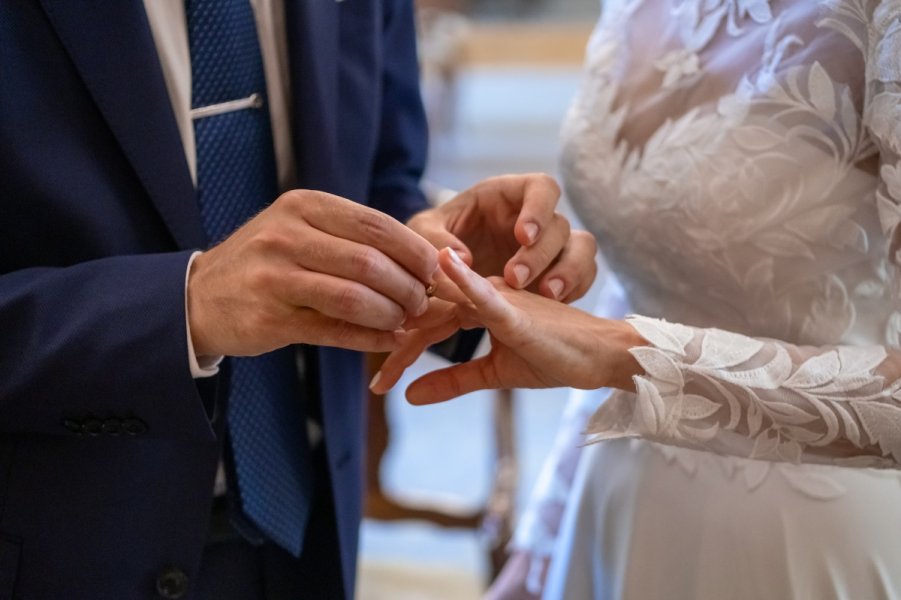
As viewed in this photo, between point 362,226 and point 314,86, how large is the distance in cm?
38

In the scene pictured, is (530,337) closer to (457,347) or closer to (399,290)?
(399,290)

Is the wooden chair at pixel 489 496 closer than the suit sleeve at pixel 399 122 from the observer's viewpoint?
No

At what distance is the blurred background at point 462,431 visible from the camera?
2.08m

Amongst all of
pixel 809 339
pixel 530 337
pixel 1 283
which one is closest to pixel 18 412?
pixel 1 283

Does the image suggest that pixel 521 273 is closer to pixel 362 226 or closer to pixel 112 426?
pixel 362 226

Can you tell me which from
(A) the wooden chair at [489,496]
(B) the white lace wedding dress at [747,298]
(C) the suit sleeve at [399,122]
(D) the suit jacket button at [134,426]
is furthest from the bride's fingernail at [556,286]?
(A) the wooden chair at [489,496]

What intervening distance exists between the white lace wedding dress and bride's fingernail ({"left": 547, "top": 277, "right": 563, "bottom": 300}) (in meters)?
0.10

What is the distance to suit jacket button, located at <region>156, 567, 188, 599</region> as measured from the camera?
1.10 meters

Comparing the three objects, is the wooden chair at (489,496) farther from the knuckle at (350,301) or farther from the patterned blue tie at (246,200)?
the knuckle at (350,301)

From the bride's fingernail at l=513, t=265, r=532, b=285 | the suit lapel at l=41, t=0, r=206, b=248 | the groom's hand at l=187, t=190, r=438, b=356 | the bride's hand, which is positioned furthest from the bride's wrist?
the suit lapel at l=41, t=0, r=206, b=248

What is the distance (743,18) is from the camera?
3.85 ft

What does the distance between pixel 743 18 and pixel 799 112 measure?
6.3 inches

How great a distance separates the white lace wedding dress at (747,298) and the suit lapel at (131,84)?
1.79ft

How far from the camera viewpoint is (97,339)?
3.03ft
